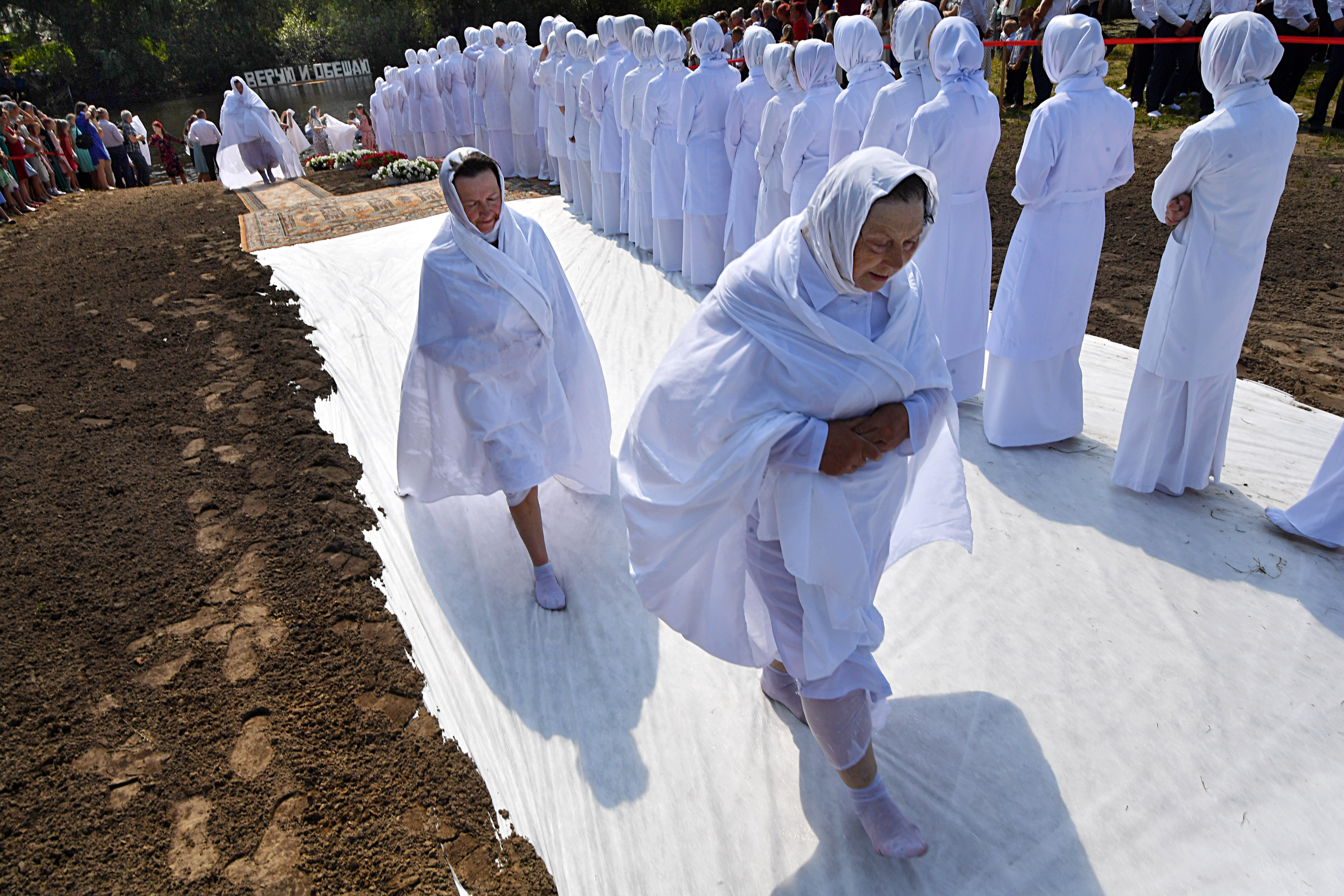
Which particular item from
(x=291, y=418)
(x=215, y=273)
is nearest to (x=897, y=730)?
(x=291, y=418)

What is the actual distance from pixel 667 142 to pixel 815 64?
2093 millimetres

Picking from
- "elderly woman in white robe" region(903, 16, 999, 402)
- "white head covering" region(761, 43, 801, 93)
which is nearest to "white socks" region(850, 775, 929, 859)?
"elderly woman in white robe" region(903, 16, 999, 402)

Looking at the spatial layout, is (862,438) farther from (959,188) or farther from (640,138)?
(640,138)

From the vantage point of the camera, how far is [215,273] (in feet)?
23.8

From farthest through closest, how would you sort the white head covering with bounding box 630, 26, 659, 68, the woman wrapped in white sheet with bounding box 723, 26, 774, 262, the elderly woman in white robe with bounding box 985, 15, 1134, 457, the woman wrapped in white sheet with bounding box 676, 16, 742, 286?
the white head covering with bounding box 630, 26, 659, 68 < the woman wrapped in white sheet with bounding box 676, 16, 742, 286 < the woman wrapped in white sheet with bounding box 723, 26, 774, 262 < the elderly woman in white robe with bounding box 985, 15, 1134, 457

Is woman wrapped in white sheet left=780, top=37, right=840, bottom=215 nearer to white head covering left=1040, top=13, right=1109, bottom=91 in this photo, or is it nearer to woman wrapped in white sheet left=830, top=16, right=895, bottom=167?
woman wrapped in white sheet left=830, top=16, right=895, bottom=167

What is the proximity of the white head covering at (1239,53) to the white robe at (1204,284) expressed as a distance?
1.1 inches

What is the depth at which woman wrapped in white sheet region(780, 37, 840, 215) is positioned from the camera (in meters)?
4.75

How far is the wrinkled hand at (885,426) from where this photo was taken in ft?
5.57

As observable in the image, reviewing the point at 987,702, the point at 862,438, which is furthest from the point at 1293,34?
the point at 862,438

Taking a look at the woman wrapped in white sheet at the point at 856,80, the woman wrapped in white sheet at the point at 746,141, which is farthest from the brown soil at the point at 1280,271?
the woman wrapped in white sheet at the point at 746,141

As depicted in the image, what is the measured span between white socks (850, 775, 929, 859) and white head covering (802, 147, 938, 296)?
1240mm

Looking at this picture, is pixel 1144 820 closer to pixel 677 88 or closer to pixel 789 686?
pixel 789 686

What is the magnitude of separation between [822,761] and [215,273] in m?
7.28
